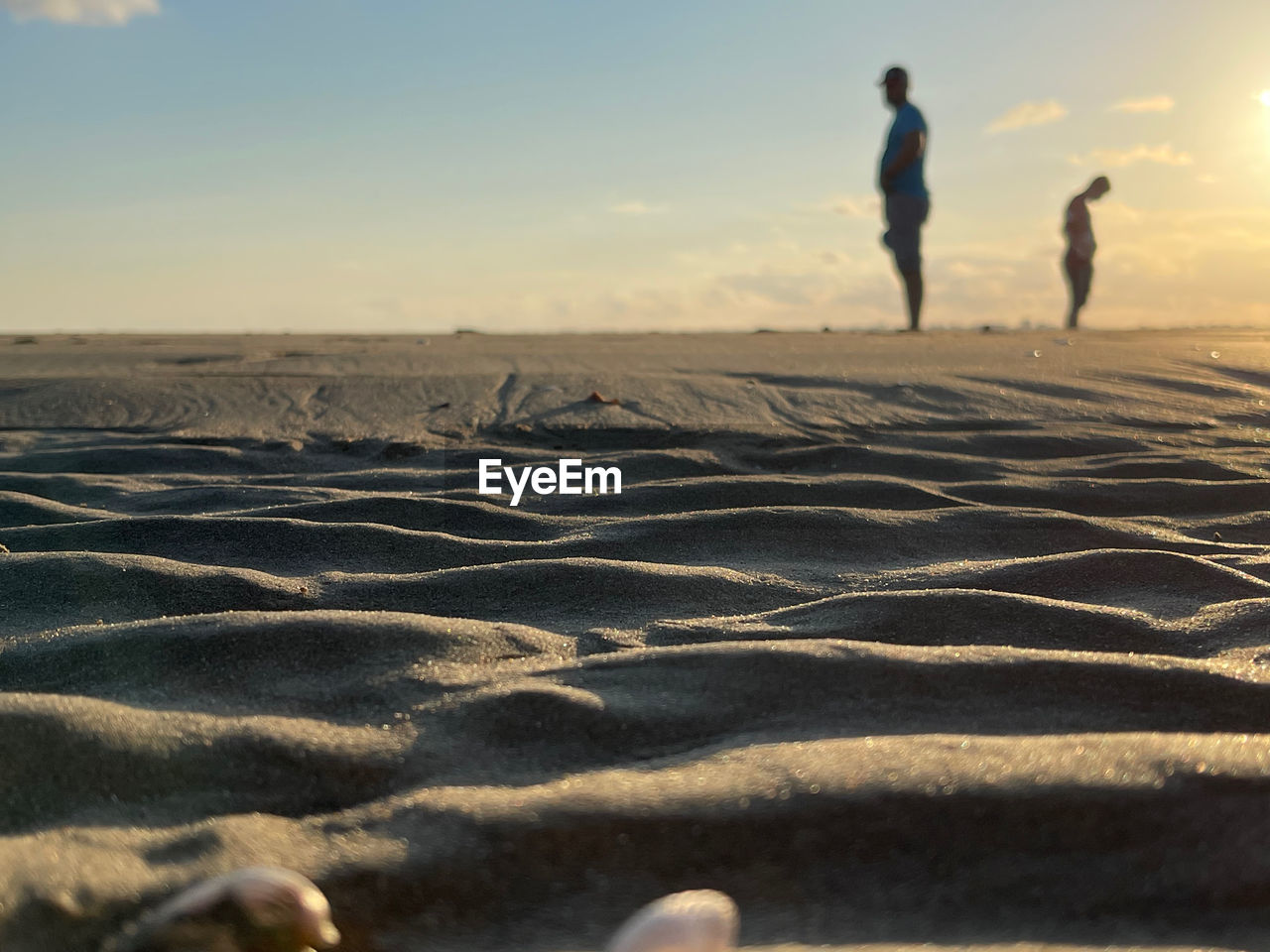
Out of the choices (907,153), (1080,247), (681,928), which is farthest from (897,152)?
(681,928)

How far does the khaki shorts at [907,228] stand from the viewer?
7000mm

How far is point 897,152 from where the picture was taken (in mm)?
6902

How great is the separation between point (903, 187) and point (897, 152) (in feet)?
0.76

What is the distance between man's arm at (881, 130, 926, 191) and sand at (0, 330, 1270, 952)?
15.0ft

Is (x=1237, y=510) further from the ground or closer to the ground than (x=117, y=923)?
further from the ground

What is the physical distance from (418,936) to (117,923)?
227 mm

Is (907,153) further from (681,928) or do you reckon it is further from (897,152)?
(681,928)

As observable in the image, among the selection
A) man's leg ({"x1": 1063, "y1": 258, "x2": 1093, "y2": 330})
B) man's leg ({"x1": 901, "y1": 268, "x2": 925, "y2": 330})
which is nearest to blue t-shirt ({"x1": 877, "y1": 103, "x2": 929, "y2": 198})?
man's leg ({"x1": 901, "y1": 268, "x2": 925, "y2": 330})

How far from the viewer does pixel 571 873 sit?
89cm

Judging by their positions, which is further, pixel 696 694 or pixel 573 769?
pixel 696 694

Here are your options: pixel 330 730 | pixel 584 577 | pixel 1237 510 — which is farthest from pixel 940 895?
pixel 1237 510

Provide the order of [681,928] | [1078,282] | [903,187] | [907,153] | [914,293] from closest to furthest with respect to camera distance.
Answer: [681,928], [907,153], [903,187], [914,293], [1078,282]

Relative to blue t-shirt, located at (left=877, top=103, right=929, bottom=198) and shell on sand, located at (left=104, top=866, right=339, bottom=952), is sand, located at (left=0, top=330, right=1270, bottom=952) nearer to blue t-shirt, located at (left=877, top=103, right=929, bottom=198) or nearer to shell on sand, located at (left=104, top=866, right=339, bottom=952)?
shell on sand, located at (left=104, top=866, right=339, bottom=952)

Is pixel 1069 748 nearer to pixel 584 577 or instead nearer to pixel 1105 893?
pixel 1105 893
